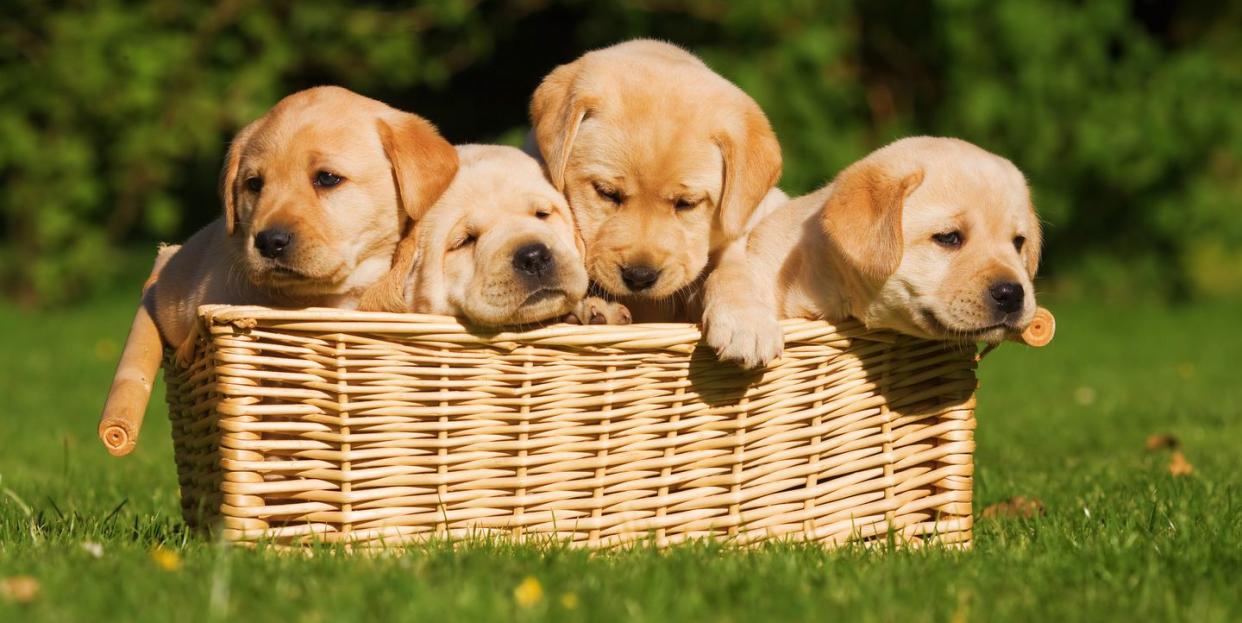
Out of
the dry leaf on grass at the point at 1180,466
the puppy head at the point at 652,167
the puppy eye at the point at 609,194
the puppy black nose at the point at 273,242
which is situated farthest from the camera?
the dry leaf on grass at the point at 1180,466

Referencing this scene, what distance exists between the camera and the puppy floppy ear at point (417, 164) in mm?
3777

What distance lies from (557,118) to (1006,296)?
1532 mm

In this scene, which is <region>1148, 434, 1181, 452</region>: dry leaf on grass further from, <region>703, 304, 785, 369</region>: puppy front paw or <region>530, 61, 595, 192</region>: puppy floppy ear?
<region>530, 61, 595, 192</region>: puppy floppy ear

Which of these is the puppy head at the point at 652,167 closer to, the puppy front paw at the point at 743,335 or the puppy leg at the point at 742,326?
the puppy leg at the point at 742,326

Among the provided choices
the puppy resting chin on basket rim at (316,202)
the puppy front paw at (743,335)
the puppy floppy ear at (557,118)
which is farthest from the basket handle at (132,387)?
the puppy front paw at (743,335)

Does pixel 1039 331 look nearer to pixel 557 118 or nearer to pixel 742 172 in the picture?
pixel 742 172

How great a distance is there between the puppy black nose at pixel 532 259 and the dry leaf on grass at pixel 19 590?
56.5 inches

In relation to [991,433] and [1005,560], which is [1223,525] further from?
[991,433]

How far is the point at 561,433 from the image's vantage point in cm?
356

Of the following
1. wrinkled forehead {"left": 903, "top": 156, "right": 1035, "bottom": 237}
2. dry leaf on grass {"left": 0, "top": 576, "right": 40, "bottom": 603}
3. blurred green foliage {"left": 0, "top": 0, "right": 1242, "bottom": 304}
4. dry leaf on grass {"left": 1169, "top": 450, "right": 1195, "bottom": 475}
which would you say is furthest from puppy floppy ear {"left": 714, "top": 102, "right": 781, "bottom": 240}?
blurred green foliage {"left": 0, "top": 0, "right": 1242, "bottom": 304}

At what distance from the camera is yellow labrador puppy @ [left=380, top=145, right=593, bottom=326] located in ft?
11.5

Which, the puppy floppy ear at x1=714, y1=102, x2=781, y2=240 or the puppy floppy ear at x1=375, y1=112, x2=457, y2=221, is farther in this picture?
the puppy floppy ear at x1=714, y1=102, x2=781, y2=240

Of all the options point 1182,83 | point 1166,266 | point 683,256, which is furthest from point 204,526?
point 1166,266

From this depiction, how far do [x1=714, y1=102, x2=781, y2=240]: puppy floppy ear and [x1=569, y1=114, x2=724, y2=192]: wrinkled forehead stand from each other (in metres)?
0.05
